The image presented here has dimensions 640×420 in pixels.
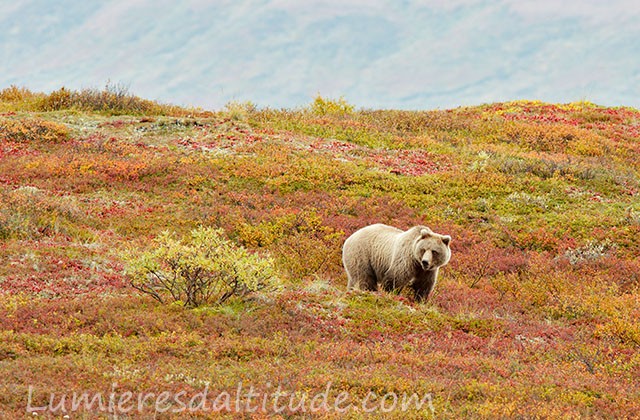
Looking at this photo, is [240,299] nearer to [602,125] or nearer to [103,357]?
[103,357]

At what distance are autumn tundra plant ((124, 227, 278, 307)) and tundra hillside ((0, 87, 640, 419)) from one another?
1.29 feet

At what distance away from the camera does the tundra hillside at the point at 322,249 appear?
949 cm

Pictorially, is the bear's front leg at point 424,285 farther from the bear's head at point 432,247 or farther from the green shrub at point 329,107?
the green shrub at point 329,107

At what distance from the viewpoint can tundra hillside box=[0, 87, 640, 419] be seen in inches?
374

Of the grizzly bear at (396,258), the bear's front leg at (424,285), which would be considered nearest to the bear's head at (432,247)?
the grizzly bear at (396,258)

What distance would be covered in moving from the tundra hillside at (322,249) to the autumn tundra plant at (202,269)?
0.39 m

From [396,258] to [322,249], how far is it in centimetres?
563

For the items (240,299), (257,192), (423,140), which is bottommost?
(240,299)

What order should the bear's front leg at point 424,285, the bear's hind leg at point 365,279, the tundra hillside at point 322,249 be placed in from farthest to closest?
the bear's hind leg at point 365,279 → the bear's front leg at point 424,285 → the tundra hillside at point 322,249

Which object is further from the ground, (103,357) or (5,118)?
(5,118)

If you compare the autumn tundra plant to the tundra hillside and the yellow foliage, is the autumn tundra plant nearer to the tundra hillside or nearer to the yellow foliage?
the tundra hillside

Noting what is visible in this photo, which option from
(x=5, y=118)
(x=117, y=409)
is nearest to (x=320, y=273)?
(x=117, y=409)

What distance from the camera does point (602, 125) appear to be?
44.1m

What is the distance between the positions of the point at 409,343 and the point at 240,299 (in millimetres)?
3724
